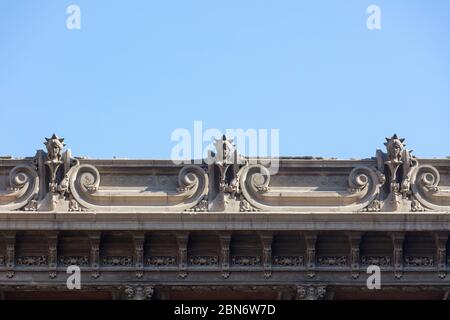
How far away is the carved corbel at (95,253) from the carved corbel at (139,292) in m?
0.83

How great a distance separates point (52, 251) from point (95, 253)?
1002 mm

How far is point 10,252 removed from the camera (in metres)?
51.8

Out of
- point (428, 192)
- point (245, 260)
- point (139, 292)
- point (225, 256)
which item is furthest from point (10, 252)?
point (428, 192)

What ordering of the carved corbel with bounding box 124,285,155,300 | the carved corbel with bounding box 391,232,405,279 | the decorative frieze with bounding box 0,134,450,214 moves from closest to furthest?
the carved corbel with bounding box 124,285,155,300
the carved corbel with bounding box 391,232,405,279
the decorative frieze with bounding box 0,134,450,214

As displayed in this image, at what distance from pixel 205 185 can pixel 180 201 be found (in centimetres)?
70

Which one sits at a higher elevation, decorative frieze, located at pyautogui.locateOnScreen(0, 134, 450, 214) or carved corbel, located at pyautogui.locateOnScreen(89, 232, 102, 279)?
decorative frieze, located at pyautogui.locateOnScreen(0, 134, 450, 214)

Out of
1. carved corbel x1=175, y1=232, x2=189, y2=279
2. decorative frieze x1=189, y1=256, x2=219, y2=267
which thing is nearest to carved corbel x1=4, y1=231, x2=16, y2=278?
carved corbel x1=175, y1=232, x2=189, y2=279

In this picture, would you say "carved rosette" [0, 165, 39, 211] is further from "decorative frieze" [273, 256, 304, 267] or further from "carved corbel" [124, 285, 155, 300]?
"decorative frieze" [273, 256, 304, 267]

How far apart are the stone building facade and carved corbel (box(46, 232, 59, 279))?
0.11 ft

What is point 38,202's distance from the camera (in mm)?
52219

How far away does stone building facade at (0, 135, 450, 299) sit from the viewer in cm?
5156

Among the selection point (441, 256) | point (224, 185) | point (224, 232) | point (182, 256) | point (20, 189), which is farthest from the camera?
point (20, 189)

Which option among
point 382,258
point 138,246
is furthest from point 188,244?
point 382,258

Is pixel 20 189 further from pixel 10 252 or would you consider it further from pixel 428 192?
pixel 428 192
